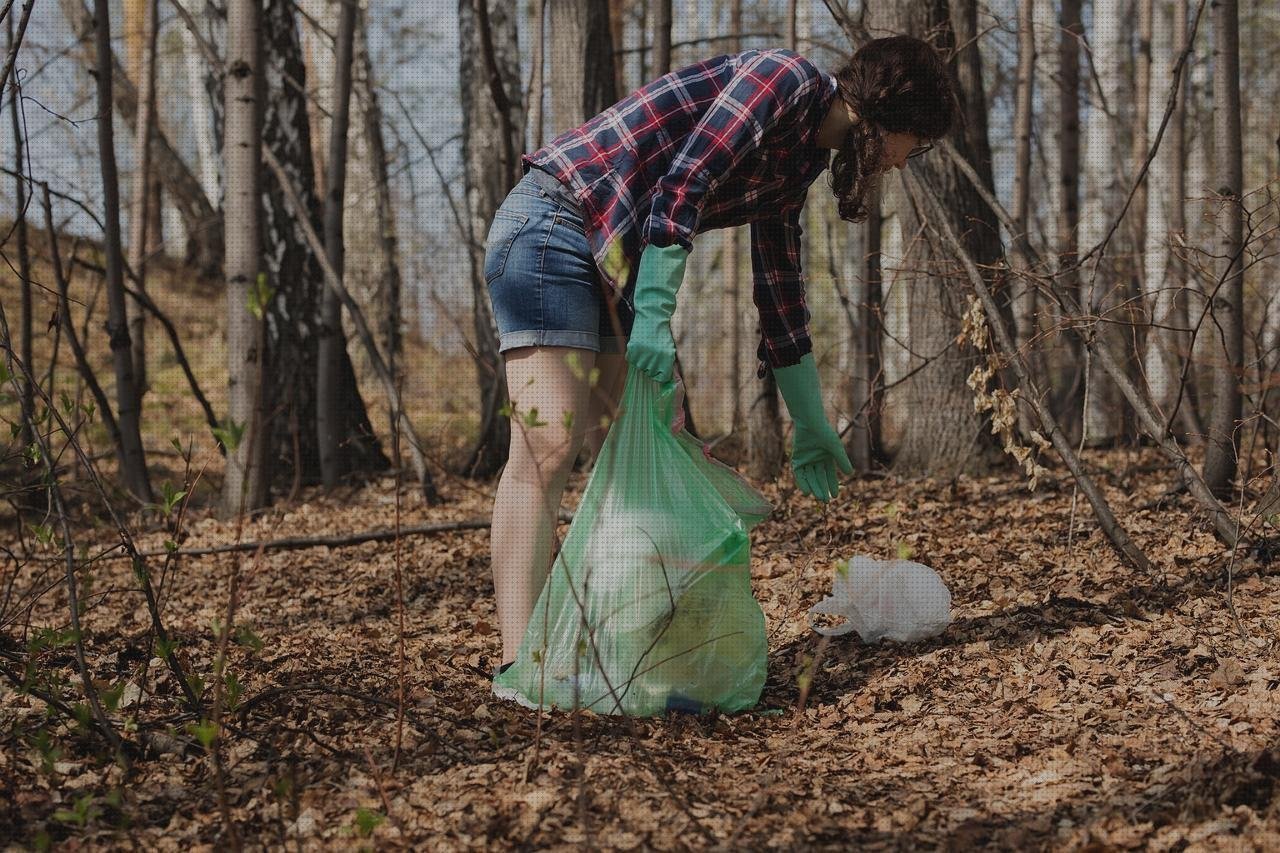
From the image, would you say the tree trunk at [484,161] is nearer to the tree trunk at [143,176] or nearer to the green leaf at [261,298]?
the tree trunk at [143,176]

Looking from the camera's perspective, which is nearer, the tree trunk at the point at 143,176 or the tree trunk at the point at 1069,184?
the tree trunk at the point at 1069,184

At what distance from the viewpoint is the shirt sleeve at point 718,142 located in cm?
214

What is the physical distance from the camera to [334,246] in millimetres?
5137

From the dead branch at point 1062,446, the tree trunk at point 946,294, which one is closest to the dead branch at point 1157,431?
the dead branch at point 1062,446

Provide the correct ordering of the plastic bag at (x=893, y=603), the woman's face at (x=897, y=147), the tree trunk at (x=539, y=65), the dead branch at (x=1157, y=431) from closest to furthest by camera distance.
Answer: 1. the woman's face at (x=897, y=147)
2. the plastic bag at (x=893, y=603)
3. the dead branch at (x=1157, y=431)
4. the tree trunk at (x=539, y=65)

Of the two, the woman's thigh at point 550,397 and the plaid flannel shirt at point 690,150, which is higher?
the plaid flannel shirt at point 690,150

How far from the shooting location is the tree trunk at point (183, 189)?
9797 millimetres

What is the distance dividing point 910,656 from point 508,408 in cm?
141

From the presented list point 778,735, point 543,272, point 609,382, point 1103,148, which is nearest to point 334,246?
point 609,382

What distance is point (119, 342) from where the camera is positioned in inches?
183

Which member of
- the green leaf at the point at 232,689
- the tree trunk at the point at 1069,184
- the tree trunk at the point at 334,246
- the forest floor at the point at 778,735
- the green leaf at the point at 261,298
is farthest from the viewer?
the tree trunk at the point at 1069,184

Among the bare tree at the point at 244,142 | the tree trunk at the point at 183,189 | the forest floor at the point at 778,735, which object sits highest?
the tree trunk at the point at 183,189

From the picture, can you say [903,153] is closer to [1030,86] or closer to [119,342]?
[1030,86]

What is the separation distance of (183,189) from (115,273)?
6.88 metres
